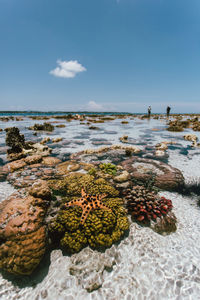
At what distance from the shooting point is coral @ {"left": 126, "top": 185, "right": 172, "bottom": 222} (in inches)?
190

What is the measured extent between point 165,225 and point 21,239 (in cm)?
442

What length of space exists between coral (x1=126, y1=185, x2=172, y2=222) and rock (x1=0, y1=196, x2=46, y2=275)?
3176 millimetres

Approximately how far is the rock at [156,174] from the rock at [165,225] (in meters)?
2.38

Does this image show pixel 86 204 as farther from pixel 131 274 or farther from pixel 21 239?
pixel 131 274

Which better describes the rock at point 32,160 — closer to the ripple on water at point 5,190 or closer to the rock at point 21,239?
the ripple on water at point 5,190

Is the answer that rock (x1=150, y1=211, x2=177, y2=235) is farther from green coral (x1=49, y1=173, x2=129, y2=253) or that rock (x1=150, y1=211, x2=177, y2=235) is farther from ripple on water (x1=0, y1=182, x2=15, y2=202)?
ripple on water (x1=0, y1=182, x2=15, y2=202)

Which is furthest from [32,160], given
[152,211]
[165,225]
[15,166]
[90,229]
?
[165,225]

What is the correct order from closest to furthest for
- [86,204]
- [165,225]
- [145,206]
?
[86,204] → [165,225] → [145,206]

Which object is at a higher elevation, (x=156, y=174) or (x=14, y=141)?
(x=14, y=141)

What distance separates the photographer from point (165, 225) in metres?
4.59

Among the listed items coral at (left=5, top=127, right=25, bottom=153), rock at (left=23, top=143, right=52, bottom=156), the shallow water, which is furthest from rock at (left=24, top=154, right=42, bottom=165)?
the shallow water

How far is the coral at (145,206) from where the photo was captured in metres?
4.82

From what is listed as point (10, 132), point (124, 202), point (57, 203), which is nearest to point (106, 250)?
point (124, 202)

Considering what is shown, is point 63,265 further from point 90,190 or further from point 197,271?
point 197,271
